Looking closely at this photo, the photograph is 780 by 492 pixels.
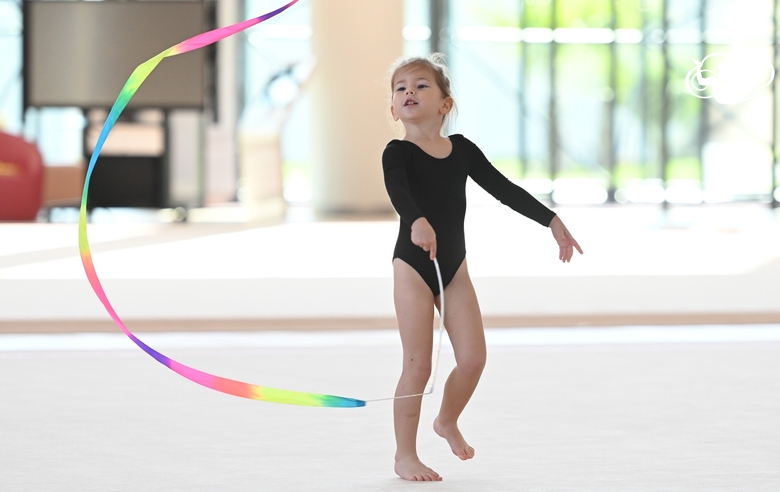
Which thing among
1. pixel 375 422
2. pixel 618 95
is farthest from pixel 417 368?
pixel 618 95

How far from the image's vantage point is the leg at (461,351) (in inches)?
96.6

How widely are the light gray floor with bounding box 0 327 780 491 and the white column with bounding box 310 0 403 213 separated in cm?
893

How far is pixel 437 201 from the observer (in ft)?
8.20

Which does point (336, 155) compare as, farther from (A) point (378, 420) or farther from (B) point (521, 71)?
(A) point (378, 420)

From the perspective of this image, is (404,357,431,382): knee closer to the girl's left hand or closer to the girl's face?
the girl's left hand

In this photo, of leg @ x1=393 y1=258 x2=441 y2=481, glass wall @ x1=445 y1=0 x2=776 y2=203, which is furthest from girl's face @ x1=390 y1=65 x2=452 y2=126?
glass wall @ x1=445 y1=0 x2=776 y2=203

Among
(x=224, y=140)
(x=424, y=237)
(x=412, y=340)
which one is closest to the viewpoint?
(x=424, y=237)

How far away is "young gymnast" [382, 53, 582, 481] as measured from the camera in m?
2.44

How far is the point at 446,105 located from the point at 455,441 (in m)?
0.77

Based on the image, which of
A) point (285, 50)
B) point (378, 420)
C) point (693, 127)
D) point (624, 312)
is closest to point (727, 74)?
point (693, 127)

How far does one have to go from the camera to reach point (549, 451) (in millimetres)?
2586

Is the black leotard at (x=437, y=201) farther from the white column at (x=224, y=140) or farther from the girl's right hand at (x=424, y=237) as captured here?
the white column at (x=224, y=140)

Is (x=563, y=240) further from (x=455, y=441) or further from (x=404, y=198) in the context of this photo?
(x=455, y=441)

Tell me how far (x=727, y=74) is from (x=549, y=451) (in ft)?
52.7
